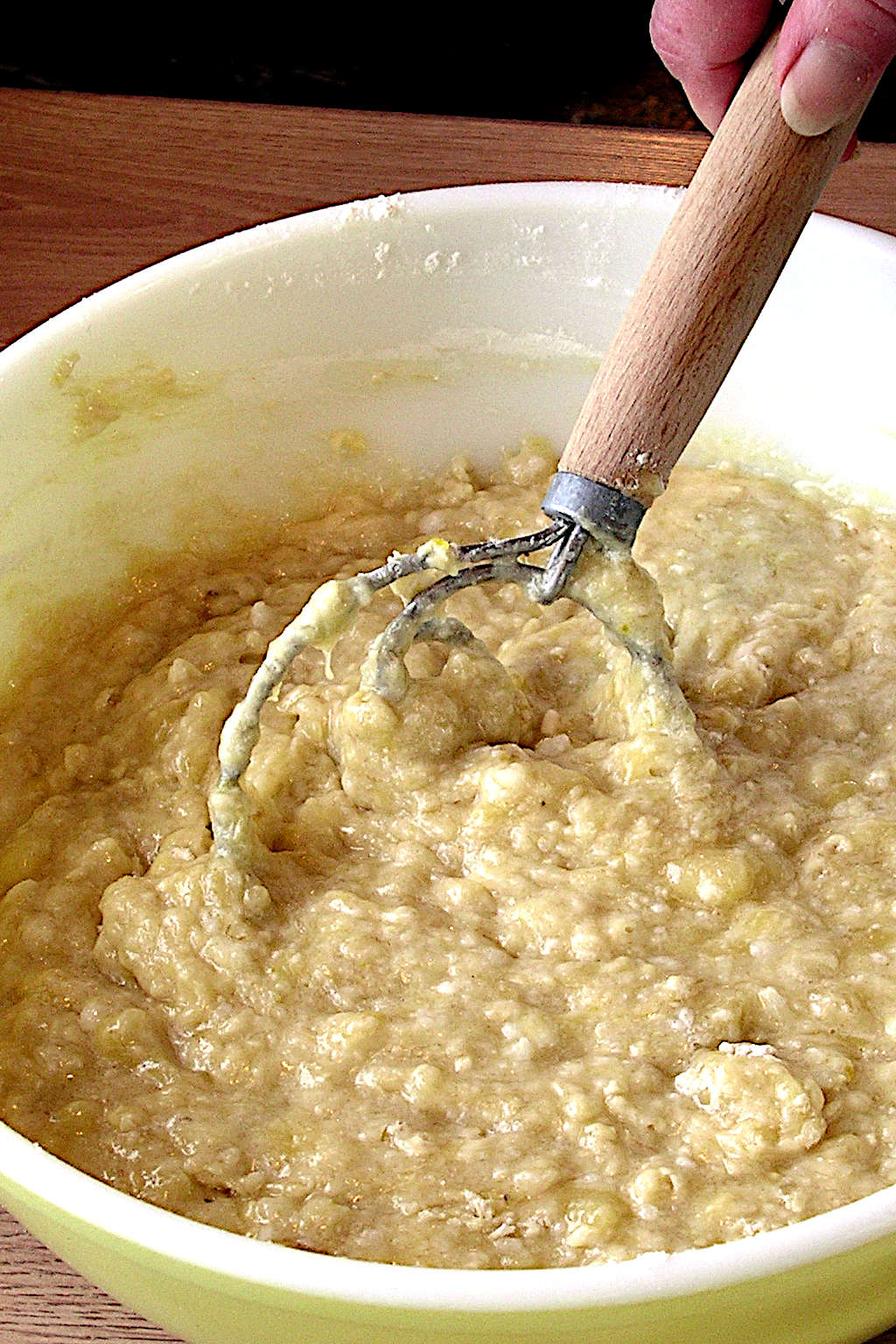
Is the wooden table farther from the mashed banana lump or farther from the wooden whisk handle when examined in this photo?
the wooden whisk handle

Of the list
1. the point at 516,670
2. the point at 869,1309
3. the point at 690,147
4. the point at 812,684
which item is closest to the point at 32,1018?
the point at 516,670

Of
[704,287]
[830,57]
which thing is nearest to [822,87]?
[830,57]

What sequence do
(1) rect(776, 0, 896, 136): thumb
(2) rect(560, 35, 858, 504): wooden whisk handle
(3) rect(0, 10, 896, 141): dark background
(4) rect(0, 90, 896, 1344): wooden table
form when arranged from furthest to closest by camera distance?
(3) rect(0, 10, 896, 141): dark background, (4) rect(0, 90, 896, 1344): wooden table, (2) rect(560, 35, 858, 504): wooden whisk handle, (1) rect(776, 0, 896, 136): thumb

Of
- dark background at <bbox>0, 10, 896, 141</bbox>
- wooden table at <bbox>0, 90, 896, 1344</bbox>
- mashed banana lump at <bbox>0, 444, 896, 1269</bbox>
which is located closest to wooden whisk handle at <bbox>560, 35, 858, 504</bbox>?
mashed banana lump at <bbox>0, 444, 896, 1269</bbox>

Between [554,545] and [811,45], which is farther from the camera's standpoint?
[554,545]

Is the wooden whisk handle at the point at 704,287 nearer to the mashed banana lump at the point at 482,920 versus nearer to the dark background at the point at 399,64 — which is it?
the mashed banana lump at the point at 482,920

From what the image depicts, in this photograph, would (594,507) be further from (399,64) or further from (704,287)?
(399,64)
